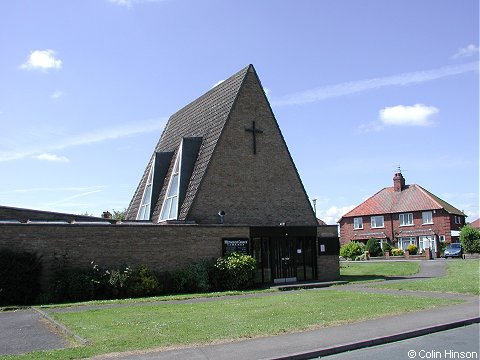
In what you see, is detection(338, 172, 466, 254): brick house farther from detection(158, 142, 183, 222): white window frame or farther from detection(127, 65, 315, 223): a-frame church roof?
detection(158, 142, 183, 222): white window frame

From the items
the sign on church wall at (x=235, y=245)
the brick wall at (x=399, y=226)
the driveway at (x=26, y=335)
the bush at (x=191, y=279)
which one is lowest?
the driveway at (x=26, y=335)

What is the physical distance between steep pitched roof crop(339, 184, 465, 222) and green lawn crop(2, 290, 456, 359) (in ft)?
153

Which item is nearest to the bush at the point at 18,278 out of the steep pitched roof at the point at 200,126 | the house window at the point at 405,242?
the steep pitched roof at the point at 200,126

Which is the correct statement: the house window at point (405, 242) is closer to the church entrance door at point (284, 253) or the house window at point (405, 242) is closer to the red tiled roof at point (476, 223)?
the church entrance door at point (284, 253)

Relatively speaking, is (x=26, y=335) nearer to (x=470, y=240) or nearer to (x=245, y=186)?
(x=245, y=186)

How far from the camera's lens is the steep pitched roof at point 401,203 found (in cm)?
5945

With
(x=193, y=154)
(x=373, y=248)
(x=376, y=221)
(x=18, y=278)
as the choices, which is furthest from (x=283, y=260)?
(x=376, y=221)

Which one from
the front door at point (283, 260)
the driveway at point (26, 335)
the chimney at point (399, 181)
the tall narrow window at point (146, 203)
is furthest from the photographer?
the chimney at point (399, 181)

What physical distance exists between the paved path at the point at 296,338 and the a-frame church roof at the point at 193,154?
12.7 m

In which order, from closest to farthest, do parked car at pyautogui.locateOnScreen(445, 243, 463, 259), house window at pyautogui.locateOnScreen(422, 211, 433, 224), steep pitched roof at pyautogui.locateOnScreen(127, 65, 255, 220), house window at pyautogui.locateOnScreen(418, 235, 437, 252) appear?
steep pitched roof at pyautogui.locateOnScreen(127, 65, 255, 220), parked car at pyautogui.locateOnScreen(445, 243, 463, 259), house window at pyautogui.locateOnScreen(418, 235, 437, 252), house window at pyautogui.locateOnScreen(422, 211, 433, 224)

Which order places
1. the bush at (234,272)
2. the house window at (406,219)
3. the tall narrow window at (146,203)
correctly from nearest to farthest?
1. the bush at (234,272)
2. the tall narrow window at (146,203)
3. the house window at (406,219)

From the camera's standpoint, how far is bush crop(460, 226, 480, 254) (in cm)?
5072

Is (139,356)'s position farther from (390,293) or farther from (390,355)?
(390,293)

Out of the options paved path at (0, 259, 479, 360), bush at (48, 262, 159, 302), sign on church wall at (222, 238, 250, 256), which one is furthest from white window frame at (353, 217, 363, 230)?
paved path at (0, 259, 479, 360)
